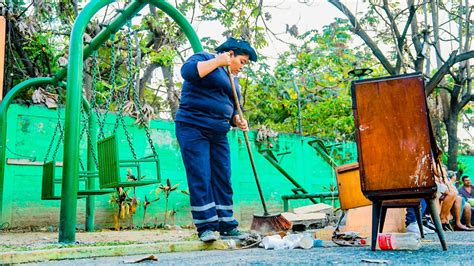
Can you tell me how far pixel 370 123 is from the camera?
347 centimetres

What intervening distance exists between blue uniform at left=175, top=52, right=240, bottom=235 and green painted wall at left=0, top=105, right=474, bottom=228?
4.20 m

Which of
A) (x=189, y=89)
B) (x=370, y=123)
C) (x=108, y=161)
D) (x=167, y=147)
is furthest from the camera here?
(x=167, y=147)

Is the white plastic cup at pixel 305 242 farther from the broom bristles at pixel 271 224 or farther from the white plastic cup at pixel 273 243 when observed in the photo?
the broom bristles at pixel 271 224

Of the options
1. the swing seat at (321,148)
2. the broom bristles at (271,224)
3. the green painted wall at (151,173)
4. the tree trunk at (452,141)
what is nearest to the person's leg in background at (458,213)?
the swing seat at (321,148)

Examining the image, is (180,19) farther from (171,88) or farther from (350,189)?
(171,88)

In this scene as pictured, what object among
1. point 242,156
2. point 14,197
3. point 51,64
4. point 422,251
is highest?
point 51,64

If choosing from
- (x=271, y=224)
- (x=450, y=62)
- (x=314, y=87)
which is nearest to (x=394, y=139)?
(x=271, y=224)

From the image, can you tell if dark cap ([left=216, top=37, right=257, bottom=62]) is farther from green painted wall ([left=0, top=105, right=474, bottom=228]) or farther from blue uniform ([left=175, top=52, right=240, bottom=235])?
green painted wall ([left=0, top=105, right=474, bottom=228])

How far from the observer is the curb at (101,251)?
123 inches

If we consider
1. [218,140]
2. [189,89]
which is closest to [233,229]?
[218,140]

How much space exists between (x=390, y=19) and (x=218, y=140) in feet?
21.0

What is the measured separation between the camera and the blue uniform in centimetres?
426

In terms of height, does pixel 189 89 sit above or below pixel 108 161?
above

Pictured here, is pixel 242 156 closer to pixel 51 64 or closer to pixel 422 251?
pixel 51 64
